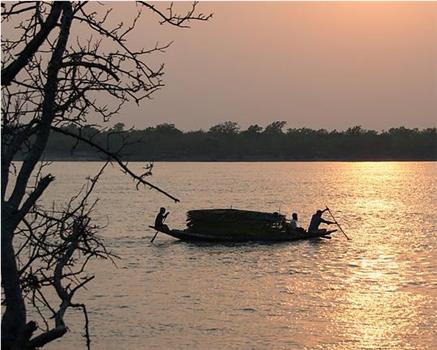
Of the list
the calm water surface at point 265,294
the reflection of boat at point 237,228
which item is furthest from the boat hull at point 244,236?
the calm water surface at point 265,294

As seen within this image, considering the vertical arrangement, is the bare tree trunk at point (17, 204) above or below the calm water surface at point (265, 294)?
above

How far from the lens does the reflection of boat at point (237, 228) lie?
38.8 metres

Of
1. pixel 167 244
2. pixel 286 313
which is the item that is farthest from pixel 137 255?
pixel 286 313

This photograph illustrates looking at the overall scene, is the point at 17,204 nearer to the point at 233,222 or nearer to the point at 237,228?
the point at 233,222

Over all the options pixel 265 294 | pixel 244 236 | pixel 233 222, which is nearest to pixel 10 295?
pixel 265 294

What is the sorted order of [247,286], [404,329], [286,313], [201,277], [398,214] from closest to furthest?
[404,329] → [286,313] → [247,286] → [201,277] → [398,214]

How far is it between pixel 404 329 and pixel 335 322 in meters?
1.92

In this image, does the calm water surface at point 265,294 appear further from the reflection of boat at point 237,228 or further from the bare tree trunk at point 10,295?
the bare tree trunk at point 10,295

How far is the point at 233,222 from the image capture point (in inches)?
1539

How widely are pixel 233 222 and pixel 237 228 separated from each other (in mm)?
450

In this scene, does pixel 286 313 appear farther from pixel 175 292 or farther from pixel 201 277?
pixel 201 277

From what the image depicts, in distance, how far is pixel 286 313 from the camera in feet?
79.4

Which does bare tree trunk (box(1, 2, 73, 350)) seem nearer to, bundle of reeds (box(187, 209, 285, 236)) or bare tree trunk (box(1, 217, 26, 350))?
bare tree trunk (box(1, 217, 26, 350))

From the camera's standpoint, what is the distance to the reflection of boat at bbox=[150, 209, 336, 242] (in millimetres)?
38750
